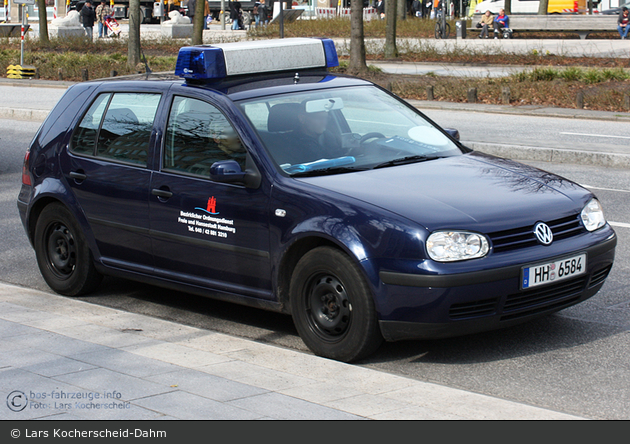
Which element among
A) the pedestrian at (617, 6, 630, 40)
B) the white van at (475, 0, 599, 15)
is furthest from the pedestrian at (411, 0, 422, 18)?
the pedestrian at (617, 6, 630, 40)

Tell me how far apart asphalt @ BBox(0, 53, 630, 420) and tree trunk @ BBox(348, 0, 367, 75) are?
65.0 feet

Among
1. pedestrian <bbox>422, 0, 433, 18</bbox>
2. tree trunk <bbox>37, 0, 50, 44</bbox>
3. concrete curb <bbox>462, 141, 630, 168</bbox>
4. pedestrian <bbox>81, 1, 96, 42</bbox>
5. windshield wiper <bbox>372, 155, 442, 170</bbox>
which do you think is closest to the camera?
windshield wiper <bbox>372, 155, 442, 170</bbox>

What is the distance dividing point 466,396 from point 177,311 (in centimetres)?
274

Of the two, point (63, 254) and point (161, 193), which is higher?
point (161, 193)

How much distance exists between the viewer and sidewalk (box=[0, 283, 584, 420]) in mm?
3650

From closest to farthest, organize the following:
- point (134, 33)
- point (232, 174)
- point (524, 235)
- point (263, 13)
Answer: point (524, 235)
point (232, 174)
point (134, 33)
point (263, 13)

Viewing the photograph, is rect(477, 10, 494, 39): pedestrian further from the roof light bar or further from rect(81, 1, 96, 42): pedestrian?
the roof light bar

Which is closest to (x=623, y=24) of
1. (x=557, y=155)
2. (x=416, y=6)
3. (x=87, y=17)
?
(x=557, y=155)

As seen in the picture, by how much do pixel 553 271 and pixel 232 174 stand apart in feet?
6.05

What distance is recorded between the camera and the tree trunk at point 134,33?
96.6 feet

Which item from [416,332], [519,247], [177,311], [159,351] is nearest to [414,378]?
[416,332]

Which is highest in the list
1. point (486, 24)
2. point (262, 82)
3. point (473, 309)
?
point (486, 24)

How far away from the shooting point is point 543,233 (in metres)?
4.59

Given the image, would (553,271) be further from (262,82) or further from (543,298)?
(262,82)
